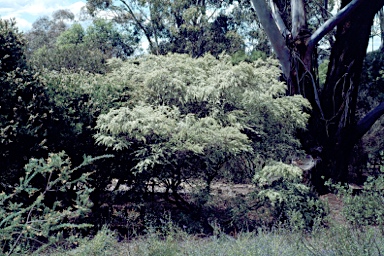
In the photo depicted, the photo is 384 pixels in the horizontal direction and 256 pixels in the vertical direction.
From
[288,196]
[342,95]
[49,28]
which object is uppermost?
[49,28]

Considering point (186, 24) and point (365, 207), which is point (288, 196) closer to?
point (365, 207)

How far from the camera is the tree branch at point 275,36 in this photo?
8789mm

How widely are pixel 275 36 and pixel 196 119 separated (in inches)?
118

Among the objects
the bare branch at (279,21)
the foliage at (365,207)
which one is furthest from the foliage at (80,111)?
the bare branch at (279,21)

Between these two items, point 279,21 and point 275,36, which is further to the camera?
point 279,21

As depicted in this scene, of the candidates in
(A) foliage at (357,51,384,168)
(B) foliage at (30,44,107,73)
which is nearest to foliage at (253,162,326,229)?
(A) foliage at (357,51,384,168)

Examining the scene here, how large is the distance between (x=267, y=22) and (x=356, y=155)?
13.7 ft

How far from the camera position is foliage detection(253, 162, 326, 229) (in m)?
6.39

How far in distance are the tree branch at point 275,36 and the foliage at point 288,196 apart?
288cm

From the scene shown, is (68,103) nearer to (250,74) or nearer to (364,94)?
(250,74)

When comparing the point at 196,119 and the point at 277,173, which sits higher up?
the point at 196,119

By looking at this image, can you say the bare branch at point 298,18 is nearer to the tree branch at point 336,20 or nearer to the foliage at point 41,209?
the tree branch at point 336,20

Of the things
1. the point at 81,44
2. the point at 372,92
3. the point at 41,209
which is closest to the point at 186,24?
the point at 81,44

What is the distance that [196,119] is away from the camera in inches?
277
